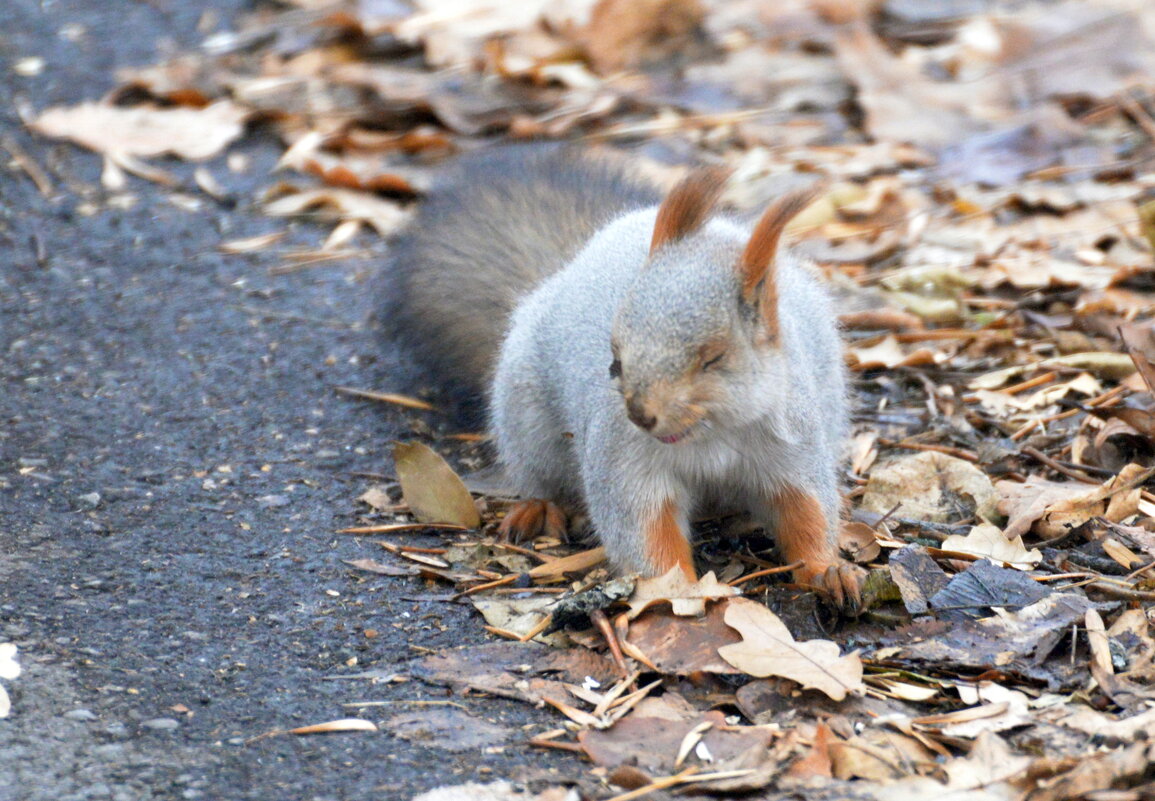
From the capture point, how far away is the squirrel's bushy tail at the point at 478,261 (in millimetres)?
3730

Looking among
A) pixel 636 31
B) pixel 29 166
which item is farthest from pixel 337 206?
pixel 636 31

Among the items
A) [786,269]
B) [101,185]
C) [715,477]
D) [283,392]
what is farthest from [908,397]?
[101,185]

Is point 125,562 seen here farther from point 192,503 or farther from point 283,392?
point 283,392

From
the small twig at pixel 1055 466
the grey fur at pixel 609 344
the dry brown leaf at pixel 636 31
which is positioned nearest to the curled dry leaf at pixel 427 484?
the grey fur at pixel 609 344

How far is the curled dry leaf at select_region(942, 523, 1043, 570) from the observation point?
2762 millimetres

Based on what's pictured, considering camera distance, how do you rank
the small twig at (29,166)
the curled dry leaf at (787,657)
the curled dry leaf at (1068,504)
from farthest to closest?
1. the small twig at (29,166)
2. the curled dry leaf at (1068,504)
3. the curled dry leaf at (787,657)

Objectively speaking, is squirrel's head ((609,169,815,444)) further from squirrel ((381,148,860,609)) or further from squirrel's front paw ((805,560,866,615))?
squirrel's front paw ((805,560,866,615))

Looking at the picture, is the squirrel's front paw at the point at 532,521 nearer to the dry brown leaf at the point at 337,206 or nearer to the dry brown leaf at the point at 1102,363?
the dry brown leaf at the point at 1102,363

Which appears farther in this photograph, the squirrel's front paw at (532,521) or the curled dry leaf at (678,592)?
the squirrel's front paw at (532,521)

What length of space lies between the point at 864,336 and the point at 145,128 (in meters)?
3.05

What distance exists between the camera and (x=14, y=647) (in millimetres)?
→ 2420

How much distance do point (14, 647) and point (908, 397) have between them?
244 cm

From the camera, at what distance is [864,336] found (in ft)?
13.2

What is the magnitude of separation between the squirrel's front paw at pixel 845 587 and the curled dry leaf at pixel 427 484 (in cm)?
101
